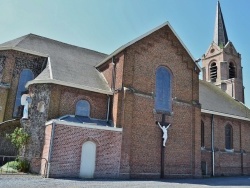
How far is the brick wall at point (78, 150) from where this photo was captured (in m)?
15.2

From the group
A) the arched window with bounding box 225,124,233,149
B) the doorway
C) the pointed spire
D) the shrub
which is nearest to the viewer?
the doorway

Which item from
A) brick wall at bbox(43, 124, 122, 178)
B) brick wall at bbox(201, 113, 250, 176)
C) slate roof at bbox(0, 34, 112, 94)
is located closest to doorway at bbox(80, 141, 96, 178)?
brick wall at bbox(43, 124, 122, 178)

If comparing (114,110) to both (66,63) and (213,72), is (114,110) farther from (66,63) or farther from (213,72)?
(213,72)

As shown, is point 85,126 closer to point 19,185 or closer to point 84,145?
point 84,145

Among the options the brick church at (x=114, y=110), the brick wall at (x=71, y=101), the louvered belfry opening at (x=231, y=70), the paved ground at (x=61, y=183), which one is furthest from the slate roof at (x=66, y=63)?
the louvered belfry opening at (x=231, y=70)

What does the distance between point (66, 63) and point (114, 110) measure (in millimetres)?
5529

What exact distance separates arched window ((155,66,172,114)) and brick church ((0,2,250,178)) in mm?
74

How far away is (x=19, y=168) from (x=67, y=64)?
8.04m

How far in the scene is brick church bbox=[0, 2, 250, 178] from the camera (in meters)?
16.3

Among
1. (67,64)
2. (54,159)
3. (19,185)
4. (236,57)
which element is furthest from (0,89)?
(236,57)

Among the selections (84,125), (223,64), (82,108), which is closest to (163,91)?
(82,108)

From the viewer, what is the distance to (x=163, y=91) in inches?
799

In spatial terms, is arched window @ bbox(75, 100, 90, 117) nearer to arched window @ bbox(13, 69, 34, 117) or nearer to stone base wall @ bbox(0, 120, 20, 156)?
arched window @ bbox(13, 69, 34, 117)

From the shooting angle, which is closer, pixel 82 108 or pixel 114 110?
pixel 114 110
